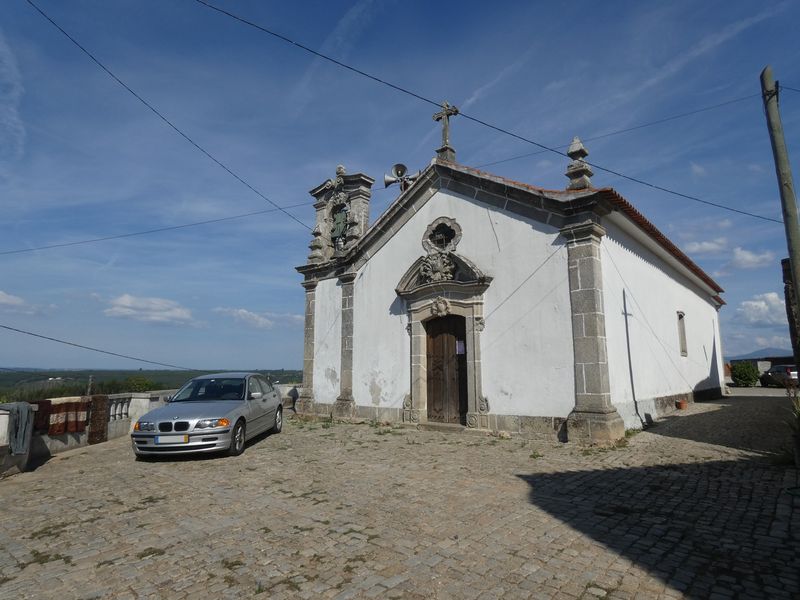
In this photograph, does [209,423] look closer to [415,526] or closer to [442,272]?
[415,526]

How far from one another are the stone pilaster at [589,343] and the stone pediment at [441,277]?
78.8 inches

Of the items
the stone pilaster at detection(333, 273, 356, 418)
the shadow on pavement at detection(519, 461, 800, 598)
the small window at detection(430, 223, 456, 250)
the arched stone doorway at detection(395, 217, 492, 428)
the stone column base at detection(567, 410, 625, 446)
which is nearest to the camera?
the shadow on pavement at detection(519, 461, 800, 598)

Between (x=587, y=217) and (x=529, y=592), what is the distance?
24.5 feet

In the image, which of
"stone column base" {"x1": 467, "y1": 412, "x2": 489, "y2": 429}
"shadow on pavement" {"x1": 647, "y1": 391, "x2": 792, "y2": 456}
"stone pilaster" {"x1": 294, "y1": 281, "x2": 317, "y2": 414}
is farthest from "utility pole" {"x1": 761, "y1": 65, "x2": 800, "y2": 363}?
"stone pilaster" {"x1": 294, "y1": 281, "x2": 317, "y2": 414}

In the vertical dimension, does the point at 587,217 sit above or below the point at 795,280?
above

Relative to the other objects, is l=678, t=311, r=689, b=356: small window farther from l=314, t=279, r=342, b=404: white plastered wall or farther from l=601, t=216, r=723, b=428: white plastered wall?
l=314, t=279, r=342, b=404: white plastered wall

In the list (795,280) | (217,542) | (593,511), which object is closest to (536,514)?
(593,511)

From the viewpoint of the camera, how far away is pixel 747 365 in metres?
24.4

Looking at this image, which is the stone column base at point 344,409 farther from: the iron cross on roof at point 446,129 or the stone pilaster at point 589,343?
the iron cross on roof at point 446,129

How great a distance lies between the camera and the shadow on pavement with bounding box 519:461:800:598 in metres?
3.27

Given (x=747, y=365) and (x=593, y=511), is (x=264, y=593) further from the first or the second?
(x=747, y=365)

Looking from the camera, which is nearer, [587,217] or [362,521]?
[362,521]

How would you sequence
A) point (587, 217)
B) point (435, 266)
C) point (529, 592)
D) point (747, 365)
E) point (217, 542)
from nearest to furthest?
point (529, 592), point (217, 542), point (587, 217), point (435, 266), point (747, 365)

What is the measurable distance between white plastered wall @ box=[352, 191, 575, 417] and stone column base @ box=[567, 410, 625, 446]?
0.35 m
